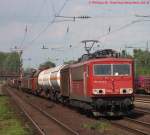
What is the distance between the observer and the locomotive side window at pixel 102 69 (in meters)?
24.9

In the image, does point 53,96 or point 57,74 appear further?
point 53,96

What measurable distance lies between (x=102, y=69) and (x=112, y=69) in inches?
20.1

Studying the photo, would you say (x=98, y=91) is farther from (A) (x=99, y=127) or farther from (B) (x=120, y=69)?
(A) (x=99, y=127)

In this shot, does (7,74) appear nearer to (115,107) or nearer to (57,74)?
(57,74)

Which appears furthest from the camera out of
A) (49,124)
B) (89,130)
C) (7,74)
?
(7,74)

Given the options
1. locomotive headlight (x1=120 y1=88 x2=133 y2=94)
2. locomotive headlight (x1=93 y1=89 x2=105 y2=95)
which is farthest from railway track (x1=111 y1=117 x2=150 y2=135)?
locomotive headlight (x1=93 y1=89 x2=105 y2=95)

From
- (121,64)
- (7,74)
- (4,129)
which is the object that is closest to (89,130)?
(4,129)

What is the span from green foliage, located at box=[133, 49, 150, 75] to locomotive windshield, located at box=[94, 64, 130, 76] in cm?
7025

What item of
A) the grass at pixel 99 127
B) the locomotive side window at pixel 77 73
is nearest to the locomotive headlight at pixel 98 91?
the locomotive side window at pixel 77 73

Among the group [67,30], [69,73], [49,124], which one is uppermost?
[67,30]

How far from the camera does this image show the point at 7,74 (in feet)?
648

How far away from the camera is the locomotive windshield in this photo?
81.6 ft

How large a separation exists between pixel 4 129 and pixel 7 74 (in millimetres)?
177913

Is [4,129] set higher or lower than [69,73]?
lower
